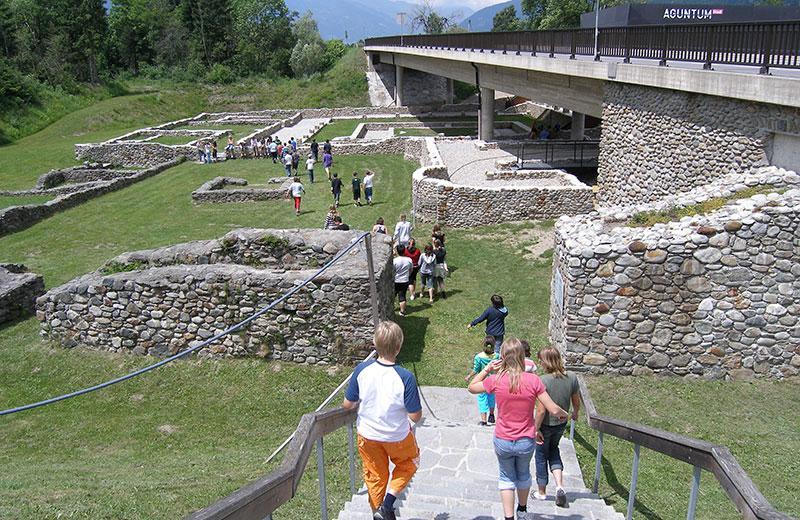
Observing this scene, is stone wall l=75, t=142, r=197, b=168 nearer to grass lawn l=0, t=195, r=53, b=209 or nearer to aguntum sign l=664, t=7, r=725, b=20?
grass lawn l=0, t=195, r=53, b=209

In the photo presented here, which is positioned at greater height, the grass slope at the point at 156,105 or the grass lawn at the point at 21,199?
the grass slope at the point at 156,105

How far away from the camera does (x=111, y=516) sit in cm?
536

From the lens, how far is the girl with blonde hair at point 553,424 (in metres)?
5.44

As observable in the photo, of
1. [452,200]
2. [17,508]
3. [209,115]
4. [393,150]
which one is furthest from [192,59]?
[17,508]

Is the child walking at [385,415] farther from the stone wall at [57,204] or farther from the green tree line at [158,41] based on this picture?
the green tree line at [158,41]

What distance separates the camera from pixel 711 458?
411cm

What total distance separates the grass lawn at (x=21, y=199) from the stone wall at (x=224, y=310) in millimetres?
14998

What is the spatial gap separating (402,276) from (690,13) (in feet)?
79.6

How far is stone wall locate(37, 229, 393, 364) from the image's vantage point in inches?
387

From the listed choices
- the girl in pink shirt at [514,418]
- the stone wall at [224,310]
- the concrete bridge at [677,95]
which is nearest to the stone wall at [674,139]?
the concrete bridge at [677,95]

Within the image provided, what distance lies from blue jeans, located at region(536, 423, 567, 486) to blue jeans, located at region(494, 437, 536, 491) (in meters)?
0.69

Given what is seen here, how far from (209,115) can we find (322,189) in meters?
30.4

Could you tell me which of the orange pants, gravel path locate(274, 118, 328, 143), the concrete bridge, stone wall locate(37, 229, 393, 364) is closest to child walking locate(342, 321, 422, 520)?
the orange pants

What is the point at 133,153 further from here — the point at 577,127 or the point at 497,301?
the point at 497,301
